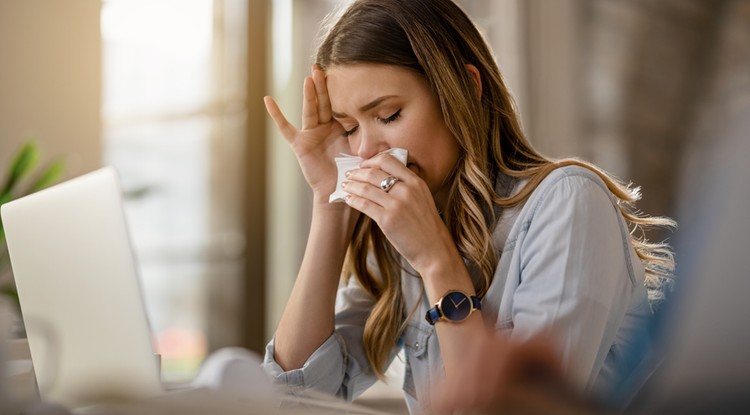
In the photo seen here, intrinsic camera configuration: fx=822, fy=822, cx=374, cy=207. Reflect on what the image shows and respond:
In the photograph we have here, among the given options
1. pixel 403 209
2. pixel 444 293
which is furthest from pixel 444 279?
pixel 403 209

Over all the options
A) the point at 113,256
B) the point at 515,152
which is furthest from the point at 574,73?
the point at 113,256

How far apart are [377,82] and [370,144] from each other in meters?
0.11

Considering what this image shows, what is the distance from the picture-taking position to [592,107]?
9.86 feet

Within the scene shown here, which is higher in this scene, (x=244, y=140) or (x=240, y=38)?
(x=240, y=38)

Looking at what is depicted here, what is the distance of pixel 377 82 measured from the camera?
1.42 meters

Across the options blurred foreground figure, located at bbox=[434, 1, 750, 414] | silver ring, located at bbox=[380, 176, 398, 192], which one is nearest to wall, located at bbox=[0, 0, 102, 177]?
silver ring, located at bbox=[380, 176, 398, 192]

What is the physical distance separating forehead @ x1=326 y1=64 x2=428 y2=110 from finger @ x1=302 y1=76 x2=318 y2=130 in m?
0.13

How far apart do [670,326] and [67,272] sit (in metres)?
0.83

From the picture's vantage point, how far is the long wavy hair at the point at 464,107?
1.40 meters

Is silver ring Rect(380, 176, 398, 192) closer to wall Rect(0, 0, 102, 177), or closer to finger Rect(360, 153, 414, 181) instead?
finger Rect(360, 153, 414, 181)

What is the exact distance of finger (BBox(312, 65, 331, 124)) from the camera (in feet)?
5.13

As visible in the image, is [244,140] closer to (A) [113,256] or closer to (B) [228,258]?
(B) [228,258]

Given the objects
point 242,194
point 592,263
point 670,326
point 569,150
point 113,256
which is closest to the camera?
point 670,326

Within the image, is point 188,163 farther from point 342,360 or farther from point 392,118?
point 392,118
